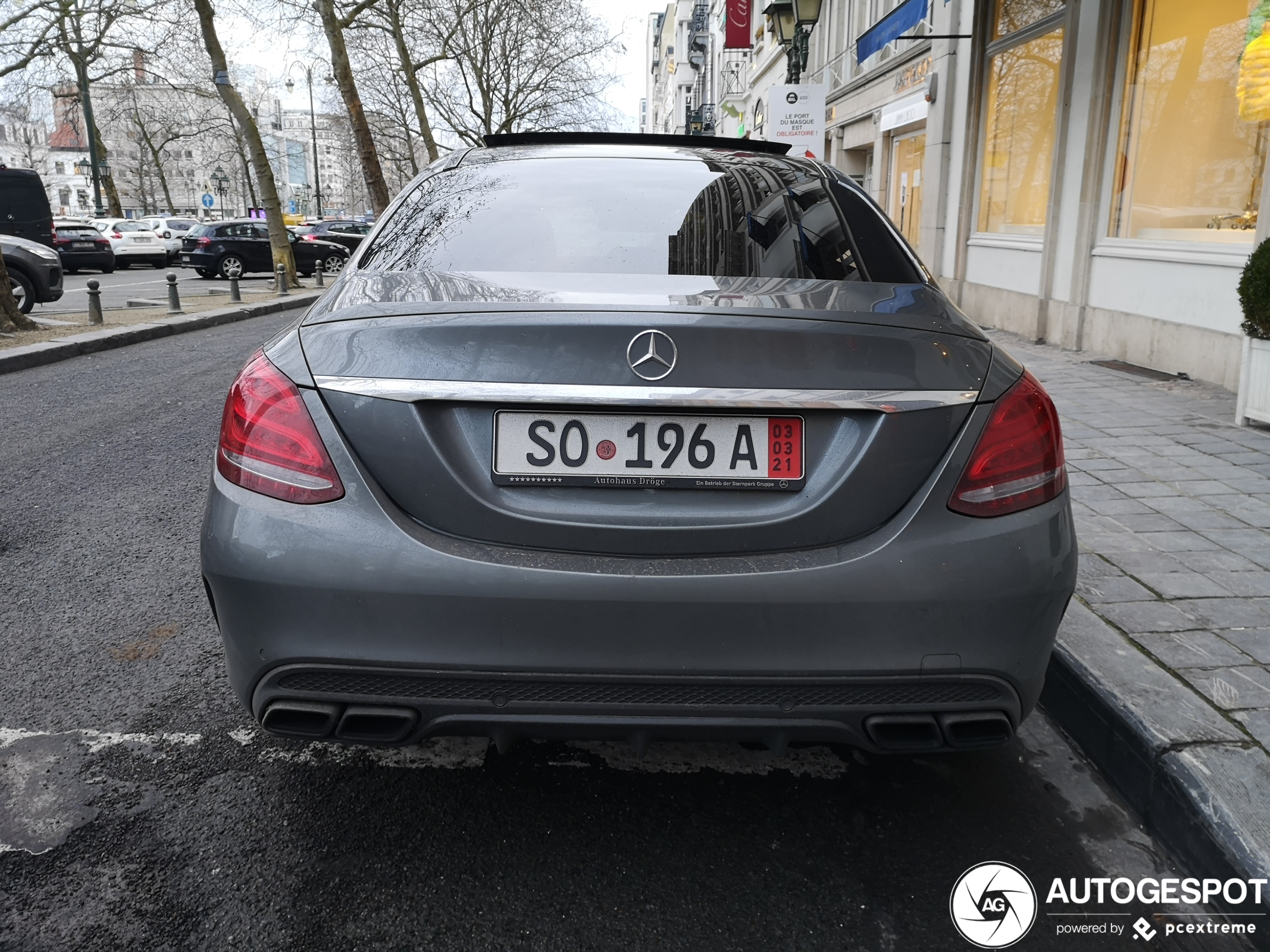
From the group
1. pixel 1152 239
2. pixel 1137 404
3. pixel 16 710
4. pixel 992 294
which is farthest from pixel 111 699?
pixel 992 294

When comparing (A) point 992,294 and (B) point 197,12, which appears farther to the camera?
(B) point 197,12

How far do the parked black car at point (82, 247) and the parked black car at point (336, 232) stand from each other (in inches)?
213

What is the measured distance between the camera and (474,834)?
7.79 feet

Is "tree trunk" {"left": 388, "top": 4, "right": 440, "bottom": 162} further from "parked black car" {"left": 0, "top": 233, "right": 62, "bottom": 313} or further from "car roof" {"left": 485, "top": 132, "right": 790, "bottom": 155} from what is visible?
"car roof" {"left": 485, "top": 132, "right": 790, "bottom": 155}

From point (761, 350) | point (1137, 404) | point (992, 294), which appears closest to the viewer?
point (761, 350)

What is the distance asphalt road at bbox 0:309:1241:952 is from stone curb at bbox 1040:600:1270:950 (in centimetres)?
8

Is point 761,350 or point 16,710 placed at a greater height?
point 761,350

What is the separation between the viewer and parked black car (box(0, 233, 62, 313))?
48.0ft

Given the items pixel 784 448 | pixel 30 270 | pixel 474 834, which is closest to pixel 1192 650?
pixel 784 448

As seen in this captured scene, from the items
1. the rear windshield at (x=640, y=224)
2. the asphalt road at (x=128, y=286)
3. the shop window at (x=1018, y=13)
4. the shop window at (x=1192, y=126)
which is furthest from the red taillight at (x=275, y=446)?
the asphalt road at (x=128, y=286)

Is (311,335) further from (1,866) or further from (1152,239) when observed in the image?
(1152,239)

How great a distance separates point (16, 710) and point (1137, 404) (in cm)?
710

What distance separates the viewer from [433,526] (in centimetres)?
201

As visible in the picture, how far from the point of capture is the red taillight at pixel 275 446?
2.04 m
